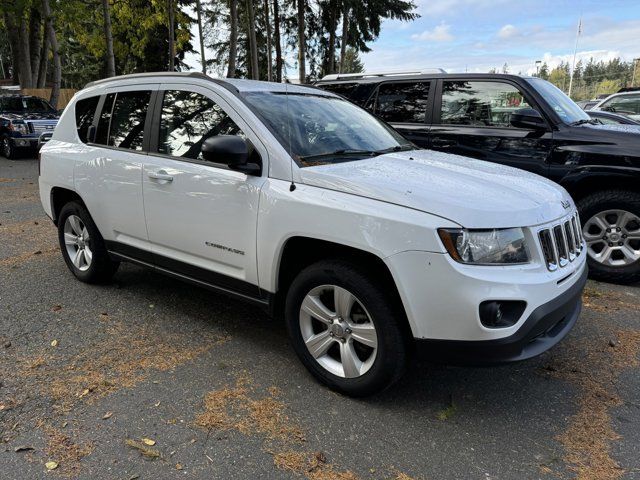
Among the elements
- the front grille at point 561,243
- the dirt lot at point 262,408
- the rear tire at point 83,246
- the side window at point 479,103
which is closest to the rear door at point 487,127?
the side window at point 479,103

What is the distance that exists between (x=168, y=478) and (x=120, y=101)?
10.2ft

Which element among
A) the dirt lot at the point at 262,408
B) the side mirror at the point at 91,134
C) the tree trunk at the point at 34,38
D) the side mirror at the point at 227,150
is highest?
the tree trunk at the point at 34,38

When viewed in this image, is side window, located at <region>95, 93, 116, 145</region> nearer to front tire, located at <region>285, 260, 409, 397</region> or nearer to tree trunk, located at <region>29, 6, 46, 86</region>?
front tire, located at <region>285, 260, 409, 397</region>

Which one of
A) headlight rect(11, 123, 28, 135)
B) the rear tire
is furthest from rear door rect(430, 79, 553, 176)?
headlight rect(11, 123, 28, 135)

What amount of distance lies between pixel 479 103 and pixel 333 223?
11.9ft

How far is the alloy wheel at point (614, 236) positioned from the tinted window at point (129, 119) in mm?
4173

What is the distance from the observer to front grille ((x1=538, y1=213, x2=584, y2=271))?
274 centimetres

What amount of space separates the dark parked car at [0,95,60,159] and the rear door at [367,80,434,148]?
1103cm

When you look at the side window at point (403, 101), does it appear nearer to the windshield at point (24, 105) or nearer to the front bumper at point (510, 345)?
the front bumper at point (510, 345)

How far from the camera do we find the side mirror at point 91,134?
4.44 m

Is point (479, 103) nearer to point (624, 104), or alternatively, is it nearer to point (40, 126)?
point (624, 104)

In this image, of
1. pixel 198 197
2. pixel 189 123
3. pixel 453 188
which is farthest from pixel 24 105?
pixel 453 188

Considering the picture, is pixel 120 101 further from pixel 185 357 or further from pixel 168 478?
pixel 168 478

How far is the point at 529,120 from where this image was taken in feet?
16.9
